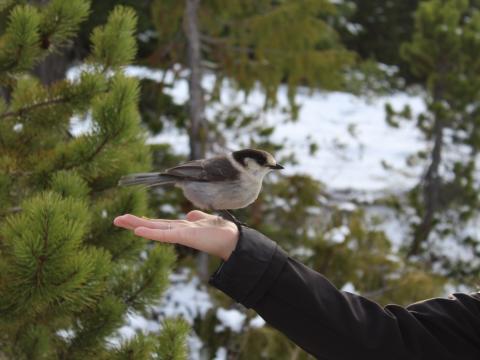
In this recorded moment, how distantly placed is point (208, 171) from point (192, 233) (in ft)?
2.45

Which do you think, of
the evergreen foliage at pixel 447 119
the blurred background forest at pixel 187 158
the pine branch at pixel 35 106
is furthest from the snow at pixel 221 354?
the evergreen foliage at pixel 447 119

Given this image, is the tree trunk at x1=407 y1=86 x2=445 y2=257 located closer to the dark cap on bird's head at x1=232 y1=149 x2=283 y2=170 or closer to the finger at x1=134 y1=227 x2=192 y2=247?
the dark cap on bird's head at x1=232 y1=149 x2=283 y2=170

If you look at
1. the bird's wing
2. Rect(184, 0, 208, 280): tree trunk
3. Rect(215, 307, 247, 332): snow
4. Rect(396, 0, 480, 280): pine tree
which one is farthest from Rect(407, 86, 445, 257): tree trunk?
the bird's wing

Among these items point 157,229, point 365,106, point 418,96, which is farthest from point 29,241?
point 418,96

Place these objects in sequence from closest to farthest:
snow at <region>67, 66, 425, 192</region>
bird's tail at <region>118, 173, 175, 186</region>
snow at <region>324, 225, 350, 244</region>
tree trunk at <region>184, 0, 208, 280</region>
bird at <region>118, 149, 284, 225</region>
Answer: bird at <region>118, 149, 284, 225</region> < bird's tail at <region>118, 173, 175, 186</region> < snow at <region>324, 225, 350, 244</region> < tree trunk at <region>184, 0, 208, 280</region> < snow at <region>67, 66, 425, 192</region>

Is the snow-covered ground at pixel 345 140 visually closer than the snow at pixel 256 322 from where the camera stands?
No

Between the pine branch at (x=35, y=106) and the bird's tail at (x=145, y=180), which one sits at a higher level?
the pine branch at (x=35, y=106)

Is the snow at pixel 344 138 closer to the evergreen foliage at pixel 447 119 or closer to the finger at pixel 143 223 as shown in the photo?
the evergreen foliage at pixel 447 119

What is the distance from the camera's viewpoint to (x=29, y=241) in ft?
6.77

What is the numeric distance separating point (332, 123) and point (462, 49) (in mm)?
6631

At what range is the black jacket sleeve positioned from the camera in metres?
1.87

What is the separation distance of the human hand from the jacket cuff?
0.14 feet

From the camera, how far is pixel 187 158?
7270 millimetres

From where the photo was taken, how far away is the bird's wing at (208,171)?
8.33 ft
